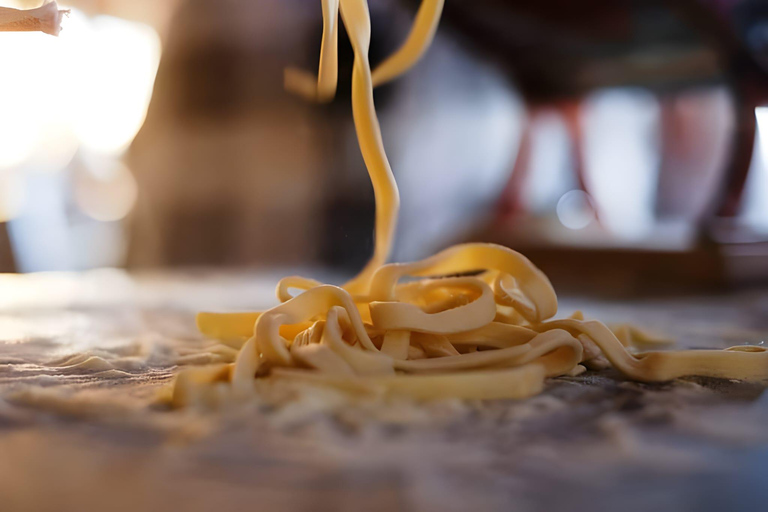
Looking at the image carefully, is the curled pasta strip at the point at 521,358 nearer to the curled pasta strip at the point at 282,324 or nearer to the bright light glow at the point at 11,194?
the curled pasta strip at the point at 282,324

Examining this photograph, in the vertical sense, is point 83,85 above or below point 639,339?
above

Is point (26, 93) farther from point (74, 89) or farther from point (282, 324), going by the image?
point (282, 324)

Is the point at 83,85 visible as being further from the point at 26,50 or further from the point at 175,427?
the point at 175,427

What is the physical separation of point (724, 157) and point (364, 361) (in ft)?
4.92

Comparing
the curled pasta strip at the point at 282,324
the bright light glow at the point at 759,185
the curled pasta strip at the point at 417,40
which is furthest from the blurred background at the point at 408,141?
the curled pasta strip at the point at 282,324

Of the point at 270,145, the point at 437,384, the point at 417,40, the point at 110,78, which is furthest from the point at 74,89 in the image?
the point at 437,384

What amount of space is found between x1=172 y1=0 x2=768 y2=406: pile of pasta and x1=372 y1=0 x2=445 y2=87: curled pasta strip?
0.09 m

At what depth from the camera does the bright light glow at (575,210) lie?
187cm

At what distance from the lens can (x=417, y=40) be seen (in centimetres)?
78

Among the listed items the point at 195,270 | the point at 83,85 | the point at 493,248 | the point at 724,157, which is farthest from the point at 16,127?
the point at 724,157

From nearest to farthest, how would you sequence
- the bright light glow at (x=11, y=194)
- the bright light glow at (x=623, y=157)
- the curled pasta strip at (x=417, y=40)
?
the curled pasta strip at (x=417, y=40), the bright light glow at (x=11, y=194), the bright light glow at (x=623, y=157)

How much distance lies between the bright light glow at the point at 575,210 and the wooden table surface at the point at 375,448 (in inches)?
54.3

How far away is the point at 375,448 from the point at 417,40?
0.58 meters

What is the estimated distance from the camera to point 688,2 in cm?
163
